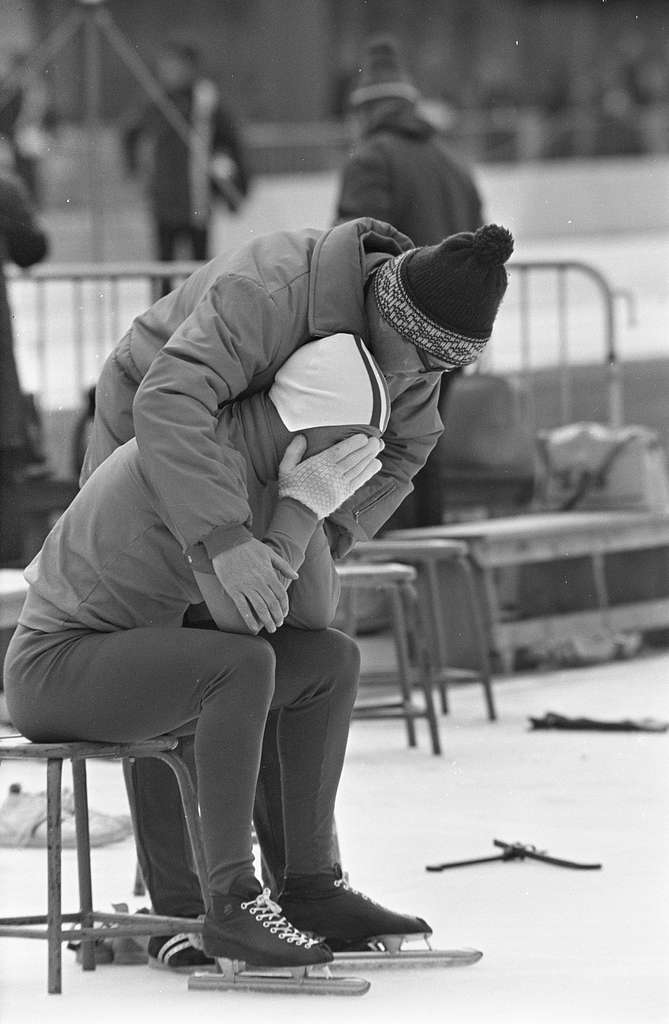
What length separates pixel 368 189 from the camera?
6750 mm

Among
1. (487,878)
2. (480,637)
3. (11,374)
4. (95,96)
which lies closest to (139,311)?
(95,96)

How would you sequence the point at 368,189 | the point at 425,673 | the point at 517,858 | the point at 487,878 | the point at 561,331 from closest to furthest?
1. the point at 487,878
2. the point at 517,858
3. the point at 425,673
4. the point at 368,189
5. the point at 561,331

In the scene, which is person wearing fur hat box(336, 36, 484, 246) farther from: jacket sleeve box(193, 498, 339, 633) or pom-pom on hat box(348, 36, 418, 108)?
jacket sleeve box(193, 498, 339, 633)

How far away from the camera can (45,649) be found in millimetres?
3219

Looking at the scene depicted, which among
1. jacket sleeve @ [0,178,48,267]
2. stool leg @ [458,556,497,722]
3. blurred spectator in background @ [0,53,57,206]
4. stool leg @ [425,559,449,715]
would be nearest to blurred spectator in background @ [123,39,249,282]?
blurred spectator in background @ [0,53,57,206]

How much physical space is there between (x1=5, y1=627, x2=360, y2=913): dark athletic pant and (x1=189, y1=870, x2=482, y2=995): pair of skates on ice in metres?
0.04

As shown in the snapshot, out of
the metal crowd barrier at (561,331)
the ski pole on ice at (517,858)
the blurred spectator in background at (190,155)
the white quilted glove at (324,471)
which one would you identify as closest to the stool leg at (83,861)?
the white quilted glove at (324,471)

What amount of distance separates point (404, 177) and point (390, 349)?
3.62 metres

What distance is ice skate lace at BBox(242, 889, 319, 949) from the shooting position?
3133 millimetres

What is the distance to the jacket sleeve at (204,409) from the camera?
121 inches

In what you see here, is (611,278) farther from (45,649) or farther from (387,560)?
(45,649)

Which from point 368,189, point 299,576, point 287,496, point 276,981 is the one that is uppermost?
point 368,189

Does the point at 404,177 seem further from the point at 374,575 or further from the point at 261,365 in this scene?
the point at 261,365

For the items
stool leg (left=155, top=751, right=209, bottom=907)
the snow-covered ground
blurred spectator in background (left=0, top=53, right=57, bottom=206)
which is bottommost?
the snow-covered ground
